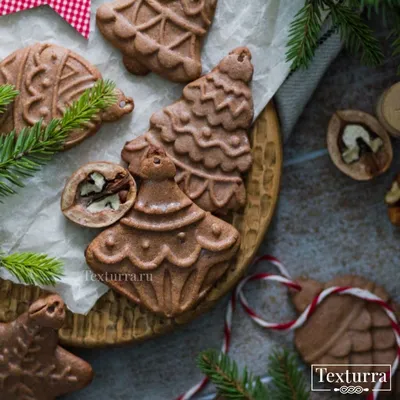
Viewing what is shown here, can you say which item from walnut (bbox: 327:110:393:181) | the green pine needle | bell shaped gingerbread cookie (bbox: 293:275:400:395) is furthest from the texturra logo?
the green pine needle

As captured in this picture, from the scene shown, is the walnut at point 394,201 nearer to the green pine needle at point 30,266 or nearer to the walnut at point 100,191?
the walnut at point 100,191

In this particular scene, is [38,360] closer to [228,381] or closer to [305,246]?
[228,381]

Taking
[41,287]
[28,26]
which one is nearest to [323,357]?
[41,287]

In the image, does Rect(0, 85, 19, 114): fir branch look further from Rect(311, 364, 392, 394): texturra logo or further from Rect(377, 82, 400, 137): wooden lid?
Rect(311, 364, 392, 394): texturra logo

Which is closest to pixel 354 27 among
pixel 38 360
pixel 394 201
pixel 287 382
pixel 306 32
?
pixel 306 32

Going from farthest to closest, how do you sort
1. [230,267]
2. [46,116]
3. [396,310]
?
[396,310], [230,267], [46,116]

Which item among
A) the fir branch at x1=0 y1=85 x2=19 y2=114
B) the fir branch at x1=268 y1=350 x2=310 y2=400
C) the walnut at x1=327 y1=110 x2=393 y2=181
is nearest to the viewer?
the fir branch at x1=268 y1=350 x2=310 y2=400

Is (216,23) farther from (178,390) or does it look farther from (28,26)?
(178,390)
